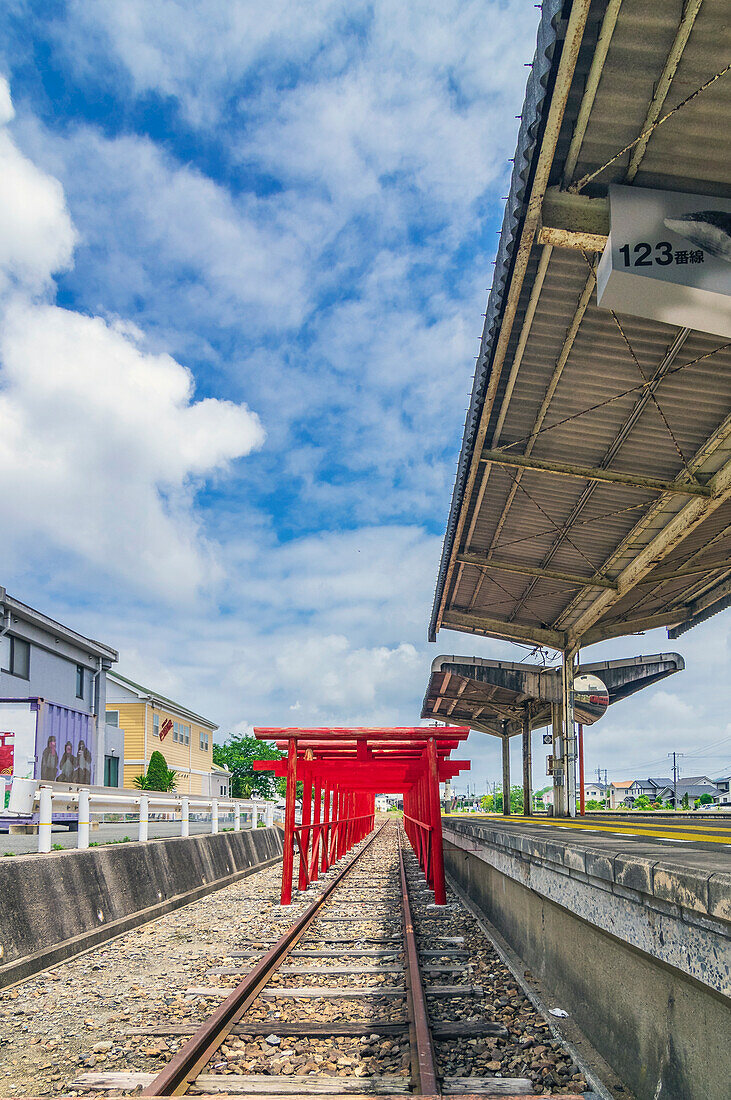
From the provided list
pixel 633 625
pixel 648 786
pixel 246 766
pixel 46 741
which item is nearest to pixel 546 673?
pixel 633 625

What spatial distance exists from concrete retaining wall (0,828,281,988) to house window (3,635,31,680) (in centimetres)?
1209

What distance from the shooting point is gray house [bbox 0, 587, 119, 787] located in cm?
1866

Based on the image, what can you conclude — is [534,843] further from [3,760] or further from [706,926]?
[3,760]

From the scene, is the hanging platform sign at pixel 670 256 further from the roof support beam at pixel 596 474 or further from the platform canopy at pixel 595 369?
the roof support beam at pixel 596 474

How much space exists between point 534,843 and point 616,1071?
190cm

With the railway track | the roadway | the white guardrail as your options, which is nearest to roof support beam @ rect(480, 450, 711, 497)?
the roadway

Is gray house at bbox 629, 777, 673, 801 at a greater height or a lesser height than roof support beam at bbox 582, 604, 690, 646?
lesser

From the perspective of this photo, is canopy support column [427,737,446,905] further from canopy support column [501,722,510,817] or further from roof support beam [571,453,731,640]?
canopy support column [501,722,510,817]

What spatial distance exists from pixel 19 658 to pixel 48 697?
204 centimetres

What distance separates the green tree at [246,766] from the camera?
70125 millimetres

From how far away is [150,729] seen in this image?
4169 cm

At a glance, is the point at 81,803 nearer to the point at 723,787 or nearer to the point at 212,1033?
the point at 212,1033

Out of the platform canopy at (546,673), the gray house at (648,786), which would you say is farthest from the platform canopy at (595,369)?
the gray house at (648,786)

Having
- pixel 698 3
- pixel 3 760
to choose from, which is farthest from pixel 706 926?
pixel 3 760
